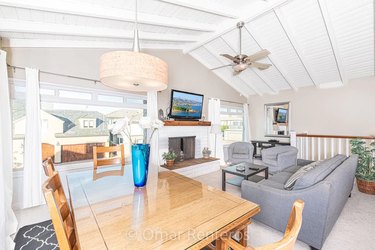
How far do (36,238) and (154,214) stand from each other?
200 centimetres

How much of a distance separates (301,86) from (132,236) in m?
6.12

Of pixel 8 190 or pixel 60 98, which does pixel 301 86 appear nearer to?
pixel 60 98

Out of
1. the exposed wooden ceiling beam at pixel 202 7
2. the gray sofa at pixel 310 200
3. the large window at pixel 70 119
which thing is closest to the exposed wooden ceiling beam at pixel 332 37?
the exposed wooden ceiling beam at pixel 202 7

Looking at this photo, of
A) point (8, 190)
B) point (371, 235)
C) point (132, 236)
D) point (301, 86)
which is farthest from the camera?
point (301, 86)

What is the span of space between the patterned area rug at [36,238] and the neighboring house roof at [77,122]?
1475mm

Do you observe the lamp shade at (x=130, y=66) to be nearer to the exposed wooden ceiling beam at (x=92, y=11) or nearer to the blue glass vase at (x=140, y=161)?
the blue glass vase at (x=140, y=161)

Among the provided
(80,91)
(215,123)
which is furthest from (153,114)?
(215,123)

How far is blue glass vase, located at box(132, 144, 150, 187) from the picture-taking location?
142 cm

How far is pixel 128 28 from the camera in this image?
308 centimetres

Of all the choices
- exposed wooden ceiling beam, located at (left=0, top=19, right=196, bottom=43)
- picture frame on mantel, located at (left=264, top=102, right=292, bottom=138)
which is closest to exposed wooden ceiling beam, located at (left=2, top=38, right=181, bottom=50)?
exposed wooden ceiling beam, located at (left=0, top=19, right=196, bottom=43)

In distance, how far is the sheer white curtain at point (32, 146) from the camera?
2652 mm

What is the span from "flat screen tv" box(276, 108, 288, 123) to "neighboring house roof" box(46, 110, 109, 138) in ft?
17.5

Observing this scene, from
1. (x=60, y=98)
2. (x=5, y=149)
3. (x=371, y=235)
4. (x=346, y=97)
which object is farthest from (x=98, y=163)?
(x=346, y=97)

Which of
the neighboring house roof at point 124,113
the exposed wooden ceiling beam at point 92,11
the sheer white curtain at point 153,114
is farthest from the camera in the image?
the sheer white curtain at point 153,114
